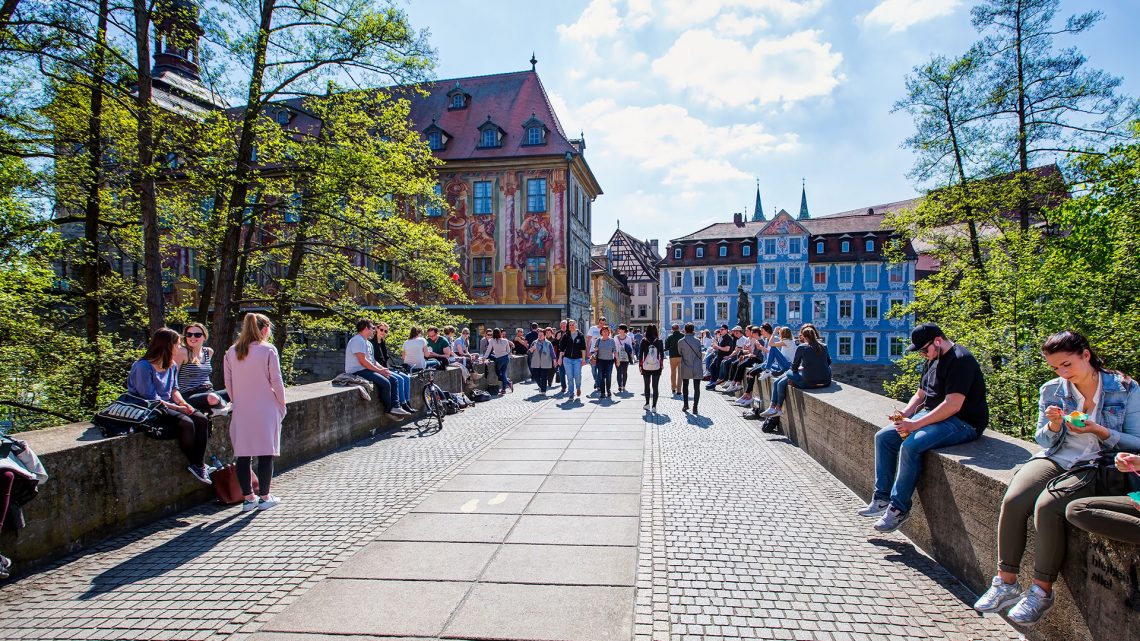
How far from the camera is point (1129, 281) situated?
14711 mm

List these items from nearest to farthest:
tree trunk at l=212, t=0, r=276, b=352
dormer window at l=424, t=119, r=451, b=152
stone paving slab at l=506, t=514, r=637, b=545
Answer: stone paving slab at l=506, t=514, r=637, b=545, tree trunk at l=212, t=0, r=276, b=352, dormer window at l=424, t=119, r=451, b=152

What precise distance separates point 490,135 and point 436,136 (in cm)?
332

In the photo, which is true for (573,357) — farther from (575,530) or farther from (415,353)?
(575,530)

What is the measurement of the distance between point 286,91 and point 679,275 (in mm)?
46733

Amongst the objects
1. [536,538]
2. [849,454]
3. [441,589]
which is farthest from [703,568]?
[849,454]

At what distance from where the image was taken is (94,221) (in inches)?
539

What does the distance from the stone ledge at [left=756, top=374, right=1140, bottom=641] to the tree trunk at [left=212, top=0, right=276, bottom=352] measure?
1240cm

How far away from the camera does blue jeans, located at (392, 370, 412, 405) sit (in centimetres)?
1058

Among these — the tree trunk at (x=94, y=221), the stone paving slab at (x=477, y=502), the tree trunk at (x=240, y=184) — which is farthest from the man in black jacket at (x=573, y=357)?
the tree trunk at (x=94, y=221)

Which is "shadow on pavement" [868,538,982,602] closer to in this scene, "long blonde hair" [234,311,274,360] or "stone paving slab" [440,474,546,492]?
"stone paving slab" [440,474,546,492]

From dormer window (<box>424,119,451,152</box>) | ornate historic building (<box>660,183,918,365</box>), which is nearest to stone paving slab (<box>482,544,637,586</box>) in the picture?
dormer window (<box>424,119,451,152</box>)

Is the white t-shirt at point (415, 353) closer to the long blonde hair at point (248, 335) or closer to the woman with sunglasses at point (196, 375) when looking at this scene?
the woman with sunglasses at point (196, 375)

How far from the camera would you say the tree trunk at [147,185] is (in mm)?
12422

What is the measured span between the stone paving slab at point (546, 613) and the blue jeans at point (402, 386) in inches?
274
